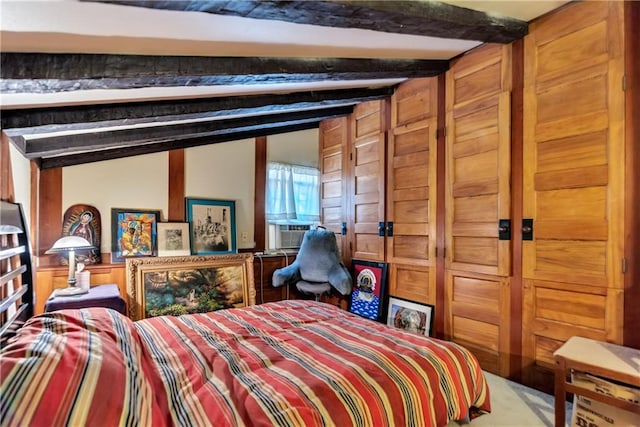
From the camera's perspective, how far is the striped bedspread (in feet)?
2.99

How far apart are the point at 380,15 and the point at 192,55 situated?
3.41 feet

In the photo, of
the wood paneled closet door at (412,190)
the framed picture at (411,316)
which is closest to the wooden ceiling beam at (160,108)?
the wood paneled closet door at (412,190)

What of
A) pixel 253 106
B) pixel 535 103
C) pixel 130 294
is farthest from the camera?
pixel 130 294

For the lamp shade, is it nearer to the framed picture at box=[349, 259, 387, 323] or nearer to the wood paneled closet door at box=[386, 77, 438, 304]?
the framed picture at box=[349, 259, 387, 323]

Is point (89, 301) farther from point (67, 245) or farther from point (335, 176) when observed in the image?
point (335, 176)

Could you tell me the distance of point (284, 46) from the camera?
1.95m

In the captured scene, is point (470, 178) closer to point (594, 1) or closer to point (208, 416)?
point (594, 1)

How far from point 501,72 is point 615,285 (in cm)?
168

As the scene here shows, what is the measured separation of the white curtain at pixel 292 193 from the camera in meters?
4.24

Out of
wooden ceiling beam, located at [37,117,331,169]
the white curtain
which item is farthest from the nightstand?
the white curtain

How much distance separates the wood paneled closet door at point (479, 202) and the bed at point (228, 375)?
942mm

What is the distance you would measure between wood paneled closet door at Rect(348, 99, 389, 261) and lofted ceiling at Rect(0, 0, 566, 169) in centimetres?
71

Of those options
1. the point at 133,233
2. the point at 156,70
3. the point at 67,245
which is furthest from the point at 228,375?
the point at 133,233

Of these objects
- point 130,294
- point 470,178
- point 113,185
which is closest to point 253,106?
point 113,185
